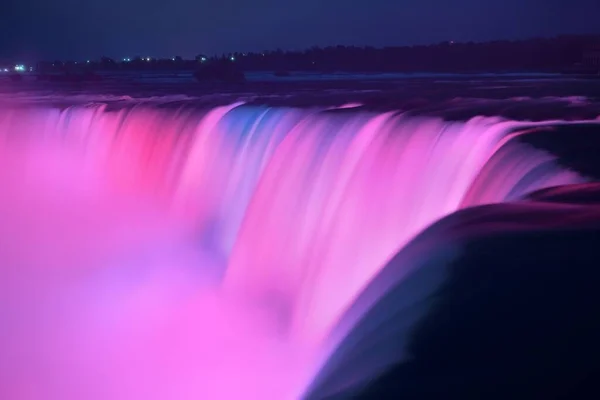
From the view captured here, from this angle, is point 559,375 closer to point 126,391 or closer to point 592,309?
point 592,309

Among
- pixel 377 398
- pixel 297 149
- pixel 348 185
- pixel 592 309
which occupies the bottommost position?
pixel 377 398

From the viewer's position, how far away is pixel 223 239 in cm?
1043

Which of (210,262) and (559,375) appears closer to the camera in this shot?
(559,375)

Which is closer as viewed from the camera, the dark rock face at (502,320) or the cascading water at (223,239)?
the dark rock face at (502,320)

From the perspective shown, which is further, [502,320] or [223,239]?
[223,239]

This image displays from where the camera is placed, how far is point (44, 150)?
49.5 ft

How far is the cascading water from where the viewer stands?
6.54m

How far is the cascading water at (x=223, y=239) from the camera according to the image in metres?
6.54

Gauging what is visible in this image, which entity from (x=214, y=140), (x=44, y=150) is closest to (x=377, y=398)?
(x=214, y=140)

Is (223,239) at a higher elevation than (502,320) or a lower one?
higher

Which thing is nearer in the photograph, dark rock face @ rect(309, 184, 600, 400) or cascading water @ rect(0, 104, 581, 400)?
dark rock face @ rect(309, 184, 600, 400)

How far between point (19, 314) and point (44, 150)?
605cm

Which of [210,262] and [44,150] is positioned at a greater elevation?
[44,150]

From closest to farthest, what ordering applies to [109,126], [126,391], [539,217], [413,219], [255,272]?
[539,217], [413,219], [126,391], [255,272], [109,126]
